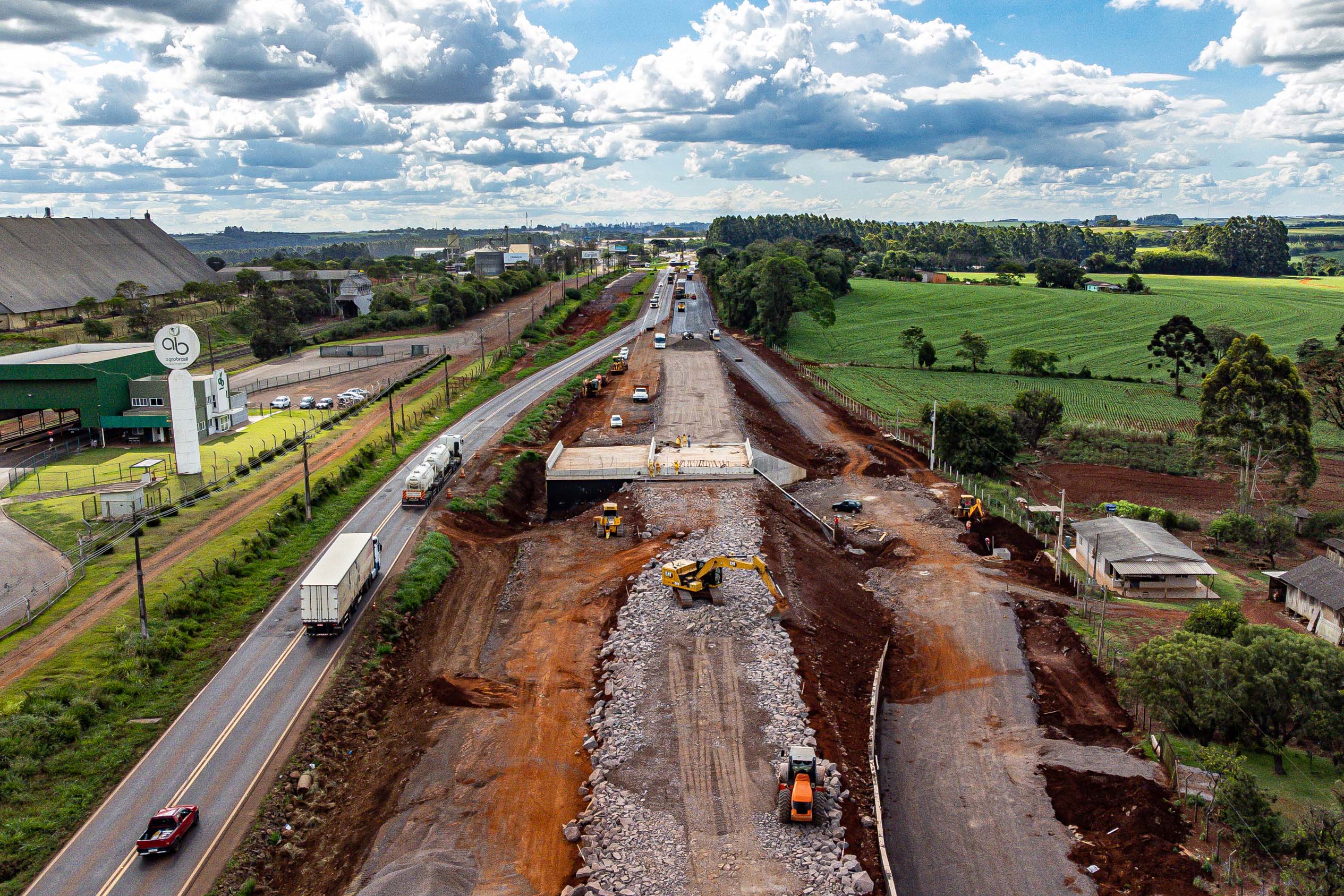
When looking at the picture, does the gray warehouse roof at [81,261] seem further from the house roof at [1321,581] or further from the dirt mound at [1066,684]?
the house roof at [1321,581]

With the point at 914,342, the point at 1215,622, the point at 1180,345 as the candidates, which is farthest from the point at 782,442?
the point at 1180,345

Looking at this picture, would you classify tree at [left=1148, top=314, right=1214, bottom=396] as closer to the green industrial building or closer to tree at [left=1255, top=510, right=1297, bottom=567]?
tree at [left=1255, top=510, right=1297, bottom=567]

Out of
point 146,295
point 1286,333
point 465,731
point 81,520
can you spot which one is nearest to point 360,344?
point 146,295

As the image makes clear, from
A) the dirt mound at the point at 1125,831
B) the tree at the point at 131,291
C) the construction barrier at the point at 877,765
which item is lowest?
the dirt mound at the point at 1125,831

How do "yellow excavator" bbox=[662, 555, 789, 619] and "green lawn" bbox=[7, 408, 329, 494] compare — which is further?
"green lawn" bbox=[7, 408, 329, 494]

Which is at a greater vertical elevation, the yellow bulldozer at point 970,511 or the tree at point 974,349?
the tree at point 974,349

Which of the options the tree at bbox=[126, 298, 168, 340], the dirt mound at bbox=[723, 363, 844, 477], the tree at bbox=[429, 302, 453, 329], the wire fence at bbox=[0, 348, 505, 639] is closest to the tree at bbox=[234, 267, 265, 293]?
the tree at bbox=[126, 298, 168, 340]

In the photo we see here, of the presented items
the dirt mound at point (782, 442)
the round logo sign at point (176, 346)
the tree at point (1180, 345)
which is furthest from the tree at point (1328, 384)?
the round logo sign at point (176, 346)
